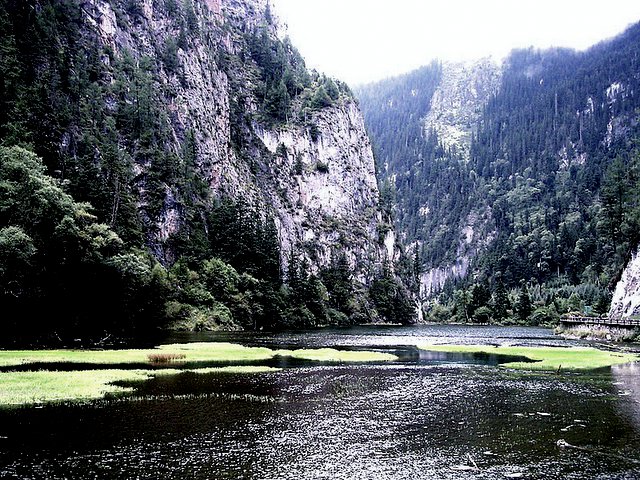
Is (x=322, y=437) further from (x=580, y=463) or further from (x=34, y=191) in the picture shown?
(x=34, y=191)

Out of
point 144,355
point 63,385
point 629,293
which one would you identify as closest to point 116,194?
point 144,355

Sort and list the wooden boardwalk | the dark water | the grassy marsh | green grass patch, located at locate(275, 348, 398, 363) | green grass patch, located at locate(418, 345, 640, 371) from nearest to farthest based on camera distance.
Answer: the dark water → the grassy marsh → green grass patch, located at locate(418, 345, 640, 371) → green grass patch, located at locate(275, 348, 398, 363) → the wooden boardwalk

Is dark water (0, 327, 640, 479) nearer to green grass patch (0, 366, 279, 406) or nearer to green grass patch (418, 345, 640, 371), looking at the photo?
green grass patch (0, 366, 279, 406)

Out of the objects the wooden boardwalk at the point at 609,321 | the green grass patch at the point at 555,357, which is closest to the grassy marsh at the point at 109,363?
the green grass patch at the point at 555,357

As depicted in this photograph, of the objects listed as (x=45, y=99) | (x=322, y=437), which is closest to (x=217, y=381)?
(x=322, y=437)

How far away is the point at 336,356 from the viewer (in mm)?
78125

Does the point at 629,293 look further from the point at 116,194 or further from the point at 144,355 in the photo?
the point at 116,194

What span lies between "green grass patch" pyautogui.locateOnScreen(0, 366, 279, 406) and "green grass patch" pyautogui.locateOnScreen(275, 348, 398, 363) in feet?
76.1

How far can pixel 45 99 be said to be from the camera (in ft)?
399

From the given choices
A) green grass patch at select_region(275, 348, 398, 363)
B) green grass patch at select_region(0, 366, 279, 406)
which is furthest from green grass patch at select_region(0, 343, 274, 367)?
green grass patch at select_region(0, 366, 279, 406)

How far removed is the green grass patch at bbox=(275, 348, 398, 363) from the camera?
74625 mm

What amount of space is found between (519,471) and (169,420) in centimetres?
2063

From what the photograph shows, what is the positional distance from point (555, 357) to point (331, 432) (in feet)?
184

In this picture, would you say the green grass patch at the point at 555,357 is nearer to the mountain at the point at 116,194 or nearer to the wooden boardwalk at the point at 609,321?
the wooden boardwalk at the point at 609,321
